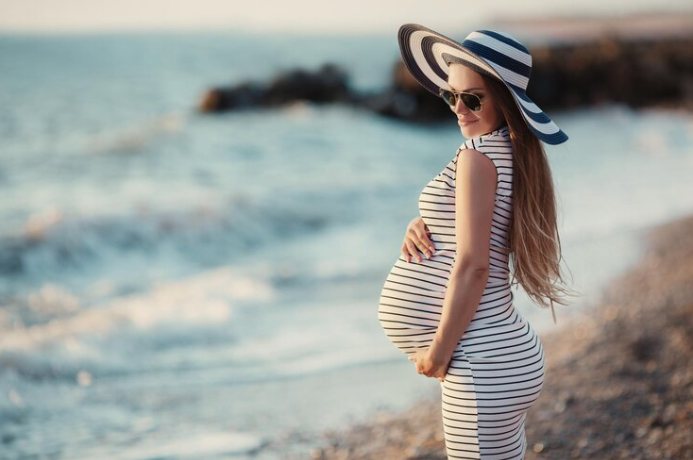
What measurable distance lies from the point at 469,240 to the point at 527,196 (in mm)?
235

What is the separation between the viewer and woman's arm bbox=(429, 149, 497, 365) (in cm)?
210

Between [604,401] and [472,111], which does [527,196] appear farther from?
[604,401]

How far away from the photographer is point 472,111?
2281mm

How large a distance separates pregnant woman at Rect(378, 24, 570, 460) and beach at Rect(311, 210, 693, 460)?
1.54 meters

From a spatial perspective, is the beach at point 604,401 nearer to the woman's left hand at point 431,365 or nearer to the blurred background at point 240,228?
the blurred background at point 240,228

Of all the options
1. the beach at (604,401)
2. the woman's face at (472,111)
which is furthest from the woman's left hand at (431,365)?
the beach at (604,401)

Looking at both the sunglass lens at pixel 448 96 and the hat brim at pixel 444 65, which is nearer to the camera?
the hat brim at pixel 444 65

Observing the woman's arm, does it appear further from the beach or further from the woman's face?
the beach

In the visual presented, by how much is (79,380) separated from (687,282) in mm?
4867

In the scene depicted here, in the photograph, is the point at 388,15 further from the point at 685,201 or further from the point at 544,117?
the point at 544,117

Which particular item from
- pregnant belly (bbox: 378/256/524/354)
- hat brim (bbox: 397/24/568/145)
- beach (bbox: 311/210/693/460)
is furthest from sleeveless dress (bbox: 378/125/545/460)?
beach (bbox: 311/210/693/460)

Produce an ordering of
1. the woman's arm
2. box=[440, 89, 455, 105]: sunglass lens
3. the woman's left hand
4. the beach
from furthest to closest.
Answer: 1. the beach
2. box=[440, 89, 455, 105]: sunglass lens
3. the woman's left hand
4. the woman's arm

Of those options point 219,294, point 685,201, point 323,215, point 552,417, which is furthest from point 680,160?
point 552,417

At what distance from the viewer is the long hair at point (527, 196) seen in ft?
7.20
